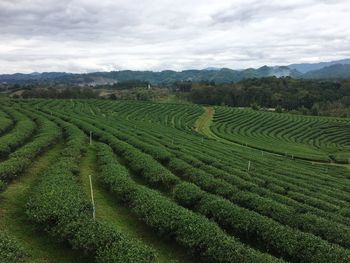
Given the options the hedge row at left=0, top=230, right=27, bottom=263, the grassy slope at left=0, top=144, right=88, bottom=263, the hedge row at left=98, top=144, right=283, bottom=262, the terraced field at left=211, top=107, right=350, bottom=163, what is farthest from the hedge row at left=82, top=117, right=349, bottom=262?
the terraced field at left=211, top=107, right=350, bottom=163

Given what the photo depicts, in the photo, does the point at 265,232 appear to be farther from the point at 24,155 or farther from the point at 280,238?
the point at 24,155

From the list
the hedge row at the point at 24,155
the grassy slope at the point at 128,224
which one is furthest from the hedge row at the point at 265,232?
the hedge row at the point at 24,155

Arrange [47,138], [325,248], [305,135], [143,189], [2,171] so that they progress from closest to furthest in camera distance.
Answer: [325,248]
[143,189]
[2,171]
[47,138]
[305,135]

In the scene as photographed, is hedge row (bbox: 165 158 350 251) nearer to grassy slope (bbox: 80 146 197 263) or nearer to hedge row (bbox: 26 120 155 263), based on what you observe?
grassy slope (bbox: 80 146 197 263)

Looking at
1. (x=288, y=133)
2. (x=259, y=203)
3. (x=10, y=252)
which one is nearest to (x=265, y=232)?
(x=259, y=203)

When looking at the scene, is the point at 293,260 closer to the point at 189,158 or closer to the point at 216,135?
the point at 189,158

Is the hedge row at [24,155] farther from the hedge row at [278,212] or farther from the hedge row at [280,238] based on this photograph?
the hedge row at [280,238]

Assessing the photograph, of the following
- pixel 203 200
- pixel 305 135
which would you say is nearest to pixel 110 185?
pixel 203 200
